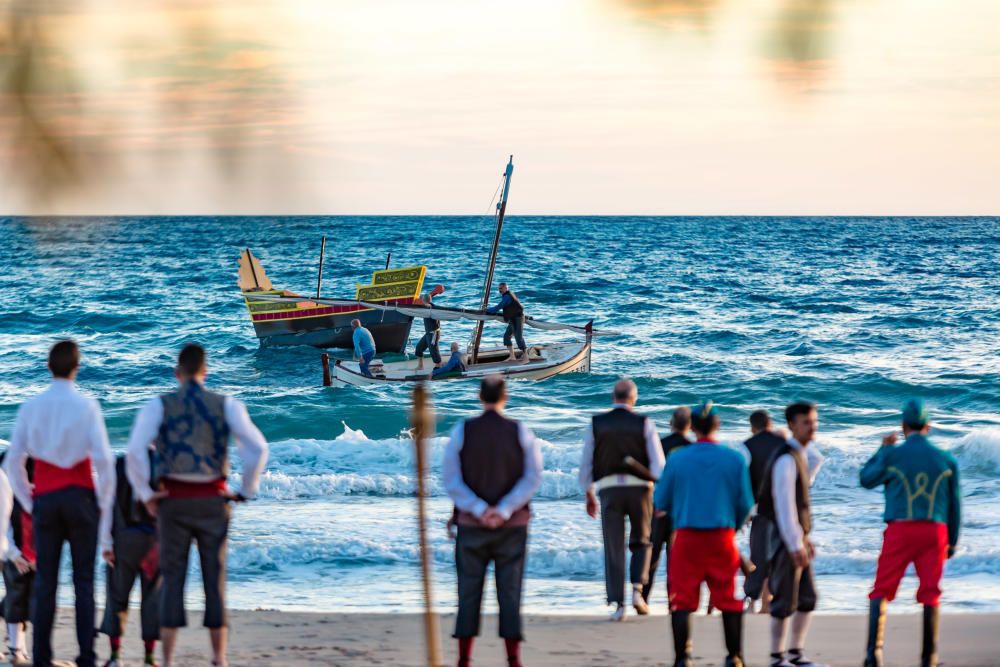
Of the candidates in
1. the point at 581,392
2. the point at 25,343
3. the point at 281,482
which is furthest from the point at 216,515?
the point at 25,343

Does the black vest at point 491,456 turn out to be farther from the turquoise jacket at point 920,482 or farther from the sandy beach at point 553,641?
the turquoise jacket at point 920,482

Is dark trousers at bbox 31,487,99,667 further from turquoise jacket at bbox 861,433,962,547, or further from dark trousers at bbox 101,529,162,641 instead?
turquoise jacket at bbox 861,433,962,547

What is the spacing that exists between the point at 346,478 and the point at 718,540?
36.5ft

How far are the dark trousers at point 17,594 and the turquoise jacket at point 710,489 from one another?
384cm

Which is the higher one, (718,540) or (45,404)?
(45,404)

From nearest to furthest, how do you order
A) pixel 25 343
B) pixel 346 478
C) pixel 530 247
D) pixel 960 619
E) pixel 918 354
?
pixel 960 619 → pixel 346 478 → pixel 918 354 → pixel 25 343 → pixel 530 247

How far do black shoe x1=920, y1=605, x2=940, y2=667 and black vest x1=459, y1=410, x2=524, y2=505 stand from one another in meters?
2.54

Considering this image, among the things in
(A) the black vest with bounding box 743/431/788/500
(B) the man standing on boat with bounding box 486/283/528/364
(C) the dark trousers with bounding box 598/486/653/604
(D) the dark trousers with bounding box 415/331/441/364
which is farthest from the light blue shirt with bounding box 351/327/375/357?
(A) the black vest with bounding box 743/431/788/500

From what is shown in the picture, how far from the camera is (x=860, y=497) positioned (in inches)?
625

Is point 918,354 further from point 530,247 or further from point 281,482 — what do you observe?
point 530,247

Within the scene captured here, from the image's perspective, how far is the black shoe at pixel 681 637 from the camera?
6840 mm

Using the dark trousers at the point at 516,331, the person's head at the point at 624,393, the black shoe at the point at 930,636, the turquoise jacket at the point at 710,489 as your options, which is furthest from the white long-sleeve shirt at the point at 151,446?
the dark trousers at the point at 516,331

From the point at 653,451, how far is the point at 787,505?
158 centimetres

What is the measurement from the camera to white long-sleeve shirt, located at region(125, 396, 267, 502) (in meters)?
6.16
